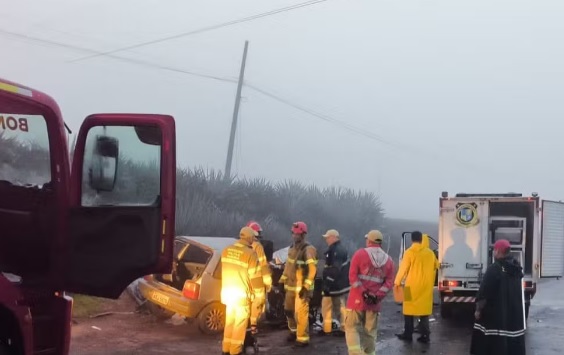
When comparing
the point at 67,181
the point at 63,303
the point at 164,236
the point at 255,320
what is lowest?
the point at 255,320

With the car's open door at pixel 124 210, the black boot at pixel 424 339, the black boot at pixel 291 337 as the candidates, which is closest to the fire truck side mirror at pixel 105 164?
the car's open door at pixel 124 210

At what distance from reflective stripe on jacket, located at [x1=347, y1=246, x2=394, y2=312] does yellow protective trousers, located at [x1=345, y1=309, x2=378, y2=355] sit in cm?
9

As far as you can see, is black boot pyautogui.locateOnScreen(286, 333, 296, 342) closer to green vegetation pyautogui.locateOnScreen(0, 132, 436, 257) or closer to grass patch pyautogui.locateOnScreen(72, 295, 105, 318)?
grass patch pyautogui.locateOnScreen(72, 295, 105, 318)

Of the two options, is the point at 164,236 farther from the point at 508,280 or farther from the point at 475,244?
the point at 475,244

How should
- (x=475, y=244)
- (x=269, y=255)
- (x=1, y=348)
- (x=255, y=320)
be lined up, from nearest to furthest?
(x=1, y=348) < (x=255, y=320) < (x=269, y=255) < (x=475, y=244)

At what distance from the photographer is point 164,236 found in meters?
4.13

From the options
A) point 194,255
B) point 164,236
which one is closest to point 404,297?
point 194,255

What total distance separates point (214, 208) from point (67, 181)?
14246 mm

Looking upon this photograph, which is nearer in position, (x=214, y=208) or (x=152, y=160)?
(x=152, y=160)

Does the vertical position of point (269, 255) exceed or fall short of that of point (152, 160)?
it falls short

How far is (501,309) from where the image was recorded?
7.41 meters

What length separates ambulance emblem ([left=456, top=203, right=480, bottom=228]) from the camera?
41.4 feet

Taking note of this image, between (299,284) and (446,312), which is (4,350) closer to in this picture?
(299,284)

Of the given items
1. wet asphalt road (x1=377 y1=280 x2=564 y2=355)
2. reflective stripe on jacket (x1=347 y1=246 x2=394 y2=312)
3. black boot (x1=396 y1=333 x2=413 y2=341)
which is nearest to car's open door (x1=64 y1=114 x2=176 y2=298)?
reflective stripe on jacket (x1=347 y1=246 x2=394 y2=312)
